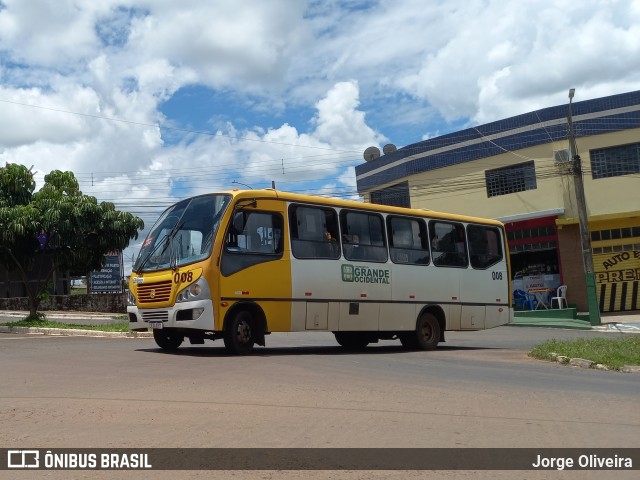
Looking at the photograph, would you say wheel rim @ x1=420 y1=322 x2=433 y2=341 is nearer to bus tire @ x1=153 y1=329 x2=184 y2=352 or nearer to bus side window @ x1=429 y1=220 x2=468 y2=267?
bus side window @ x1=429 y1=220 x2=468 y2=267

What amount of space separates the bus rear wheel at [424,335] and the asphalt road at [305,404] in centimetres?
312

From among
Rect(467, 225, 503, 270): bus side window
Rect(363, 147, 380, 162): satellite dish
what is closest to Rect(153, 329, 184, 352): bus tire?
Rect(467, 225, 503, 270): bus side window

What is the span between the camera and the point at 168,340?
13.6 metres

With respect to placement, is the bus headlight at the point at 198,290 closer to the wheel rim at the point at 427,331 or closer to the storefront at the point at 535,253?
the wheel rim at the point at 427,331

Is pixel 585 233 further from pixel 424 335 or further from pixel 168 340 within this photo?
pixel 168 340

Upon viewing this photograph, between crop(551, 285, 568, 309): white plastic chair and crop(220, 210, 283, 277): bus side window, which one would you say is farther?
crop(551, 285, 568, 309): white plastic chair

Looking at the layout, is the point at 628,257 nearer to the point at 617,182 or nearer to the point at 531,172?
the point at 617,182

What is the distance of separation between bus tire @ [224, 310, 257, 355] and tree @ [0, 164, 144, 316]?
1135 cm

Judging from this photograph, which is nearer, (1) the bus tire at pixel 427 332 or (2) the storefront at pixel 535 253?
(1) the bus tire at pixel 427 332

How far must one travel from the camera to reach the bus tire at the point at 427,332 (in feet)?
51.1

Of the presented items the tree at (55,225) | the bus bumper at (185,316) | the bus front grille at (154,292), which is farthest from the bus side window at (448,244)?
the tree at (55,225)

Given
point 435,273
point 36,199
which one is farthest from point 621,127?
point 36,199

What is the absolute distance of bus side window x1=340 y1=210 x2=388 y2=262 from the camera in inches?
561
